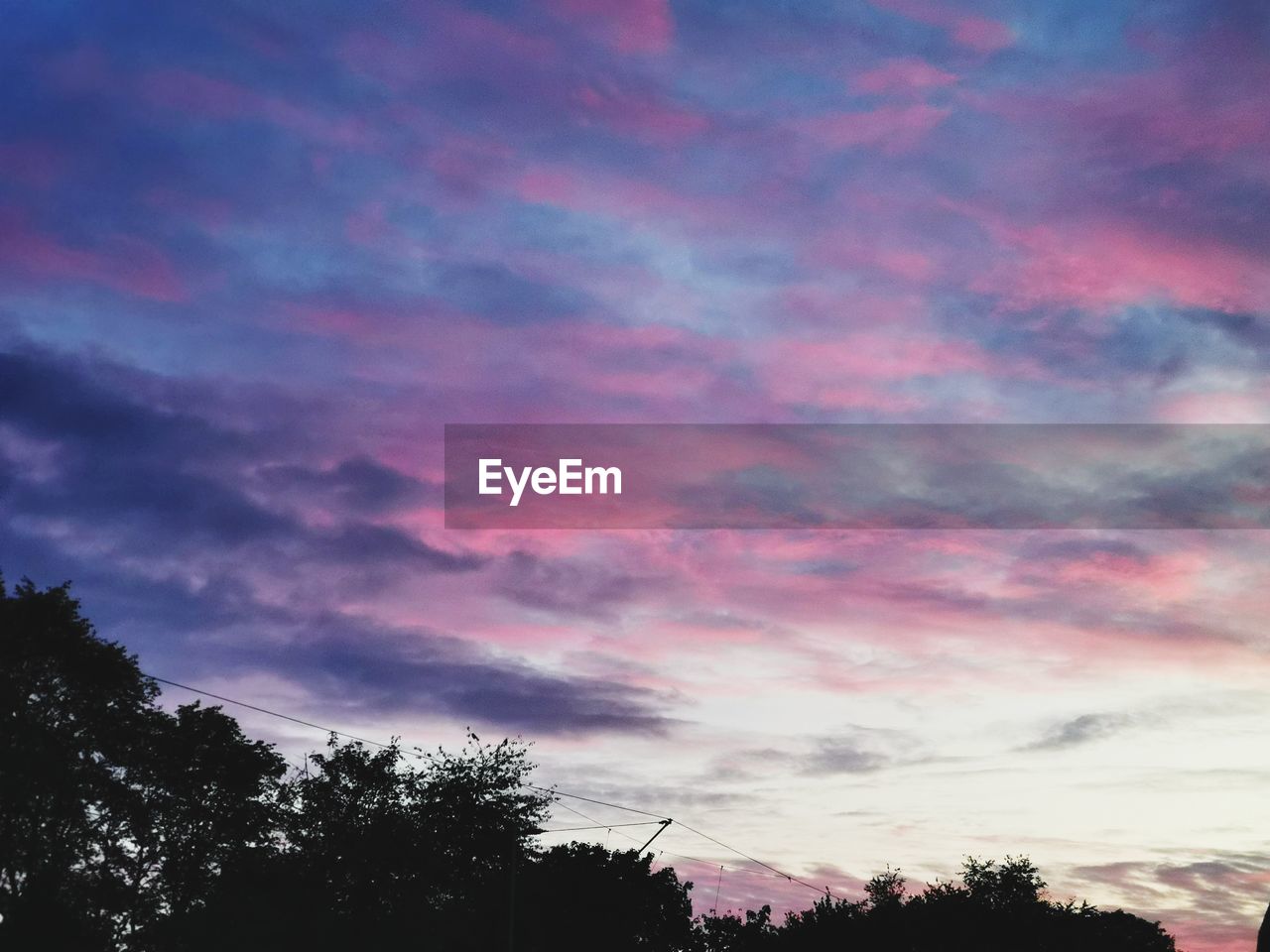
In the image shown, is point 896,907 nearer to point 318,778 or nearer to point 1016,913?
point 1016,913

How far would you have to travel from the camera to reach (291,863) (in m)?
69.8

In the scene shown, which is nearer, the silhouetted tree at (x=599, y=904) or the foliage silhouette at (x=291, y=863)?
the foliage silhouette at (x=291, y=863)

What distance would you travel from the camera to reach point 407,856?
7538 centimetres

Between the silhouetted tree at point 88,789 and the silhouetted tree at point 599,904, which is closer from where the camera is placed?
the silhouetted tree at point 88,789

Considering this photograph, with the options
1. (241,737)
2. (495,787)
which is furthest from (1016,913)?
(241,737)

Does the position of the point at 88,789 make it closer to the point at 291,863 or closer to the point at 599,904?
the point at 291,863

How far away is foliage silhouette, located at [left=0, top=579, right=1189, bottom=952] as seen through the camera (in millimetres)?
52344

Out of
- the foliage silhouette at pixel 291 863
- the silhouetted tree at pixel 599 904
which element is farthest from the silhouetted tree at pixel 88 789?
the silhouetted tree at pixel 599 904

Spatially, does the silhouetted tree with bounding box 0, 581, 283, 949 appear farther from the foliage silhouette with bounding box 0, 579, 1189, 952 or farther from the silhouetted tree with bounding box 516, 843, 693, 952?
the silhouetted tree with bounding box 516, 843, 693, 952

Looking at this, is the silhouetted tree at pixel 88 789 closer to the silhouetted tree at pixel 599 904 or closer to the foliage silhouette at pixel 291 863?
the foliage silhouette at pixel 291 863

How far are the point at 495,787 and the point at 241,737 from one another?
2002 cm

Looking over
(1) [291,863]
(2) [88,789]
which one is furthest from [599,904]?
(2) [88,789]

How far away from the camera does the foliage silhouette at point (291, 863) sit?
5234 centimetres

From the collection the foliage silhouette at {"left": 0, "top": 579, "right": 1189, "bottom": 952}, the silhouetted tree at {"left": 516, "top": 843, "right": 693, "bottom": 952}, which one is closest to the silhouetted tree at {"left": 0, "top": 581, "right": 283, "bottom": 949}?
the foliage silhouette at {"left": 0, "top": 579, "right": 1189, "bottom": 952}
